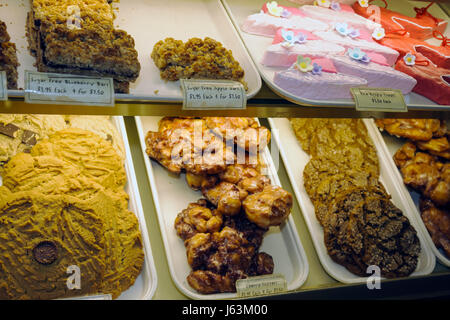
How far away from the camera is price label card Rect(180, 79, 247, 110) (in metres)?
1.49

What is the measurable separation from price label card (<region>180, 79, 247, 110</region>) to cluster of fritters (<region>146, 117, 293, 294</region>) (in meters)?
0.61

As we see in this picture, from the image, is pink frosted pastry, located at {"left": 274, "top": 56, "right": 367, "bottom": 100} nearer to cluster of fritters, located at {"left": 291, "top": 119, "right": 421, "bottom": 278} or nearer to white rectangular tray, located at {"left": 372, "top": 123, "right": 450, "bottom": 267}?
cluster of fritters, located at {"left": 291, "top": 119, "right": 421, "bottom": 278}

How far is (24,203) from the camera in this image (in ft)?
5.68

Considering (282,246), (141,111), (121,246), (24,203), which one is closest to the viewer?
(141,111)

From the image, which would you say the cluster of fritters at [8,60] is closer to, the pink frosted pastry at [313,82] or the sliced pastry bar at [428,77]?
the pink frosted pastry at [313,82]

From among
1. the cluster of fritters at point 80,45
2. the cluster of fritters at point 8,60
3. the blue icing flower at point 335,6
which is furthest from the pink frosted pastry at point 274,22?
the cluster of fritters at point 8,60

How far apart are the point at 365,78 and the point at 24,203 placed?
5.10 feet

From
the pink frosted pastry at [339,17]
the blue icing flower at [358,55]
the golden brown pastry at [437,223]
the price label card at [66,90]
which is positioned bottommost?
the golden brown pastry at [437,223]

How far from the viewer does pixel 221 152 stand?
7.18 ft

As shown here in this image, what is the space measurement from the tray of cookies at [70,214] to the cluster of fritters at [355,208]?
2.92 feet

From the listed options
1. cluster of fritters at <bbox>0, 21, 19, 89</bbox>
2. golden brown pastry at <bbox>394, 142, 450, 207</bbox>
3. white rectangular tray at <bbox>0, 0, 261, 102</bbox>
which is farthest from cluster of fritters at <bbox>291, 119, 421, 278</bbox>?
cluster of fritters at <bbox>0, 21, 19, 89</bbox>

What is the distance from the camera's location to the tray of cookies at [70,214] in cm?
167

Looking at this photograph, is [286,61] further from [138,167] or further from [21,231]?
[21,231]
